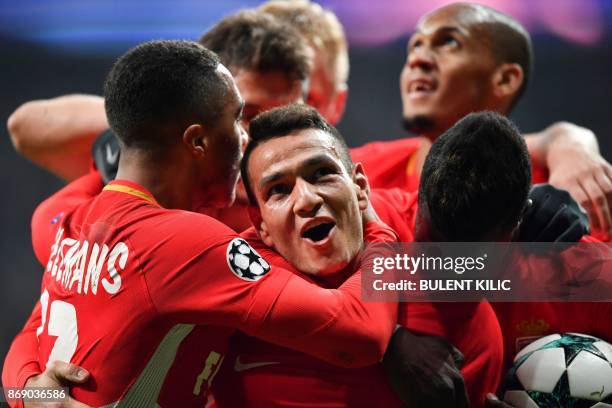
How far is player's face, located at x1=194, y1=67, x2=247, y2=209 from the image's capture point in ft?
6.79

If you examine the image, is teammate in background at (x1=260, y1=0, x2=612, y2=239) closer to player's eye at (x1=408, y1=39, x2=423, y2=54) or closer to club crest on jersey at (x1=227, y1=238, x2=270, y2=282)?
player's eye at (x1=408, y1=39, x2=423, y2=54)

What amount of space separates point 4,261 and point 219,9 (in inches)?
86.8

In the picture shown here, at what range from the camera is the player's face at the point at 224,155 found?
2.07 m

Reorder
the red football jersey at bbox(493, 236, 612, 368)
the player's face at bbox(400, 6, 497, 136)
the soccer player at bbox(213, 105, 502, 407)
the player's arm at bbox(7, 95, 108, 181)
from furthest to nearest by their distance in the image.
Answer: the player's face at bbox(400, 6, 497, 136) → the player's arm at bbox(7, 95, 108, 181) → the red football jersey at bbox(493, 236, 612, 368) → the soccer player at bbox(213, 105, 502, 407)

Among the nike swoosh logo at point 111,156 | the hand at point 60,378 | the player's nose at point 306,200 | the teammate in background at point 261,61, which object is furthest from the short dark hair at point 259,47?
the hand at point 60,378

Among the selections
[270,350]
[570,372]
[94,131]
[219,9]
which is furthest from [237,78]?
[219,9]

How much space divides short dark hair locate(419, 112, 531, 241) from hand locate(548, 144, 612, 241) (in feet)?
2.38

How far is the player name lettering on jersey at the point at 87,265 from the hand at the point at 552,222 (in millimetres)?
997

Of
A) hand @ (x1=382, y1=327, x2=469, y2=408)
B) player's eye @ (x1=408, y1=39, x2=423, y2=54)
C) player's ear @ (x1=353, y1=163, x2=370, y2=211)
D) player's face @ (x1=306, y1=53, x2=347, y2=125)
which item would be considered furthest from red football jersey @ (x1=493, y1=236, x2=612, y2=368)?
player's face @ (x1=306, y1=53, x2=347, y2=125)

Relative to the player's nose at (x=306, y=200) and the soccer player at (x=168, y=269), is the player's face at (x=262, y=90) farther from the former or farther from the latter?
the player's nose at (x=306, y=200)

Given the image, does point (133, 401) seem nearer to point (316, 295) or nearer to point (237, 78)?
point (316, 295)

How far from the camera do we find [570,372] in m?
→ 1.96

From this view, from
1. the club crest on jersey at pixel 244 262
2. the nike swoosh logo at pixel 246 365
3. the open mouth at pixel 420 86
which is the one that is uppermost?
the open mouth at pixel 420 86

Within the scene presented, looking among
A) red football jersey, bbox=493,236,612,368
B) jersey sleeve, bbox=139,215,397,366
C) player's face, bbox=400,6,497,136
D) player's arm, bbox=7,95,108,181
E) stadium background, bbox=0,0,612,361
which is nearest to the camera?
jersey sleeve, bbox=139,215,397,366
